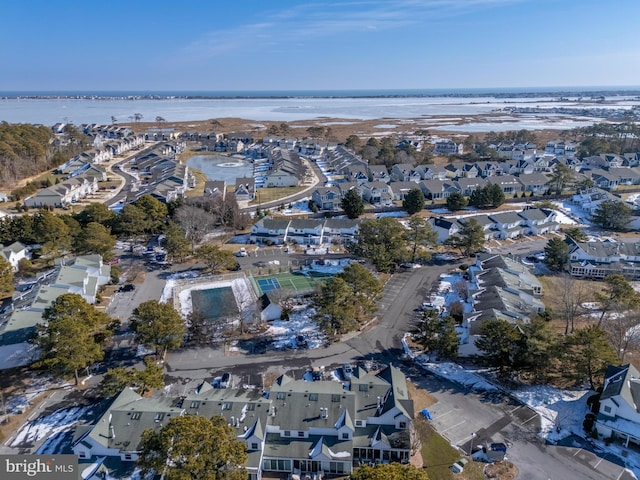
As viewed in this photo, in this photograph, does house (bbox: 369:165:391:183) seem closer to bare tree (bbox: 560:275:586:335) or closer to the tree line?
bare tree (bbox: 560:275:586:335)

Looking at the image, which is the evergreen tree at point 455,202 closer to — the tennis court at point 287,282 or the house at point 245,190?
the tennis court at point 287,282

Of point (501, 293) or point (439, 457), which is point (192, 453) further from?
point (501, 293)

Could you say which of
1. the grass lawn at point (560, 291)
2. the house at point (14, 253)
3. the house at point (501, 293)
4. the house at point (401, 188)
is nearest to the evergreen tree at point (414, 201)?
the house at point (401, 188)

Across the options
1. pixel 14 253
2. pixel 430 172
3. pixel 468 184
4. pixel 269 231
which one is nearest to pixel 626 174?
pixel 468 184

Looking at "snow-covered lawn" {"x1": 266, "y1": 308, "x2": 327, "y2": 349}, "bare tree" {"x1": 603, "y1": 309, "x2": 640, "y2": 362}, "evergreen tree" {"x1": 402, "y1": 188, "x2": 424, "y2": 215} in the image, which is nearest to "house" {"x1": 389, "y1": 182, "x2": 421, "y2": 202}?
"evergreen tree" {"x1": 402, "y1": 188, "x2": 424, "y2": 215}

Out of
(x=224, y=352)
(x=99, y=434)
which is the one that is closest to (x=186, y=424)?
(x=99, y=434)

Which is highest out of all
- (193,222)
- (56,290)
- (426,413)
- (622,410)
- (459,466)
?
(193,222)
